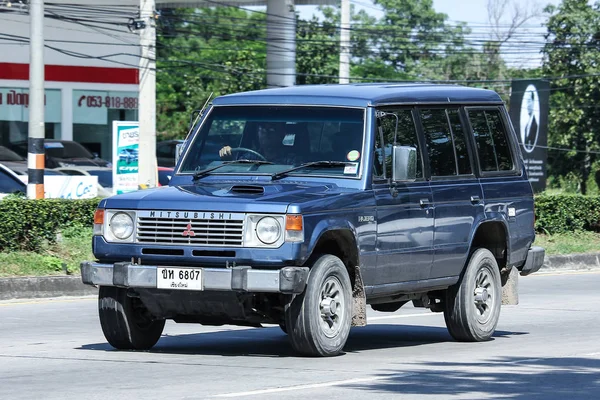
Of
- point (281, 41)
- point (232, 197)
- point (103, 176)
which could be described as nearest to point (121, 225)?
point (232, 197)

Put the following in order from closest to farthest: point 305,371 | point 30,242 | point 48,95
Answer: point 305,371 → point 30,242 → point 48,95

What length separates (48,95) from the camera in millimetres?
42281

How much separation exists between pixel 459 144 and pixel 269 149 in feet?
7.08

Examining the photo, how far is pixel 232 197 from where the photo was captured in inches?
390

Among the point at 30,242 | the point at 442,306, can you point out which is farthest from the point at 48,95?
the point at 442,306

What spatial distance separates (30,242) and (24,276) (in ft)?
4.20

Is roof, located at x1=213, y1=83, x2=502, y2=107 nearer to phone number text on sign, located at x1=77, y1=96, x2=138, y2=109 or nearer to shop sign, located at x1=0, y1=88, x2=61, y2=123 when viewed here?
shop sign, located at x1=0, y1=88, x2=61, y2=123

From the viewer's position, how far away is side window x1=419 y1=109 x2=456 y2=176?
1168 cm

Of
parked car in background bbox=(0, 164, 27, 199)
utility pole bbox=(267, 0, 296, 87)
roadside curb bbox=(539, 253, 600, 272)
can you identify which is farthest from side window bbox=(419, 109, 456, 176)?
utility pole bbox=(267, 0, 296, 87)

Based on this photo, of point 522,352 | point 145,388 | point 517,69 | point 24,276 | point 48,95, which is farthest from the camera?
point 517,69

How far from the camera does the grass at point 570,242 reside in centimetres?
2434

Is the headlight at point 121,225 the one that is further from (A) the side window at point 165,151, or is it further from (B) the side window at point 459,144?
(A) the side window at point 165,151

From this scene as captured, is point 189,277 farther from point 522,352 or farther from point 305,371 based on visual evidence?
point 522,352

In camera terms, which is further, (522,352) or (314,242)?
(522,352)
